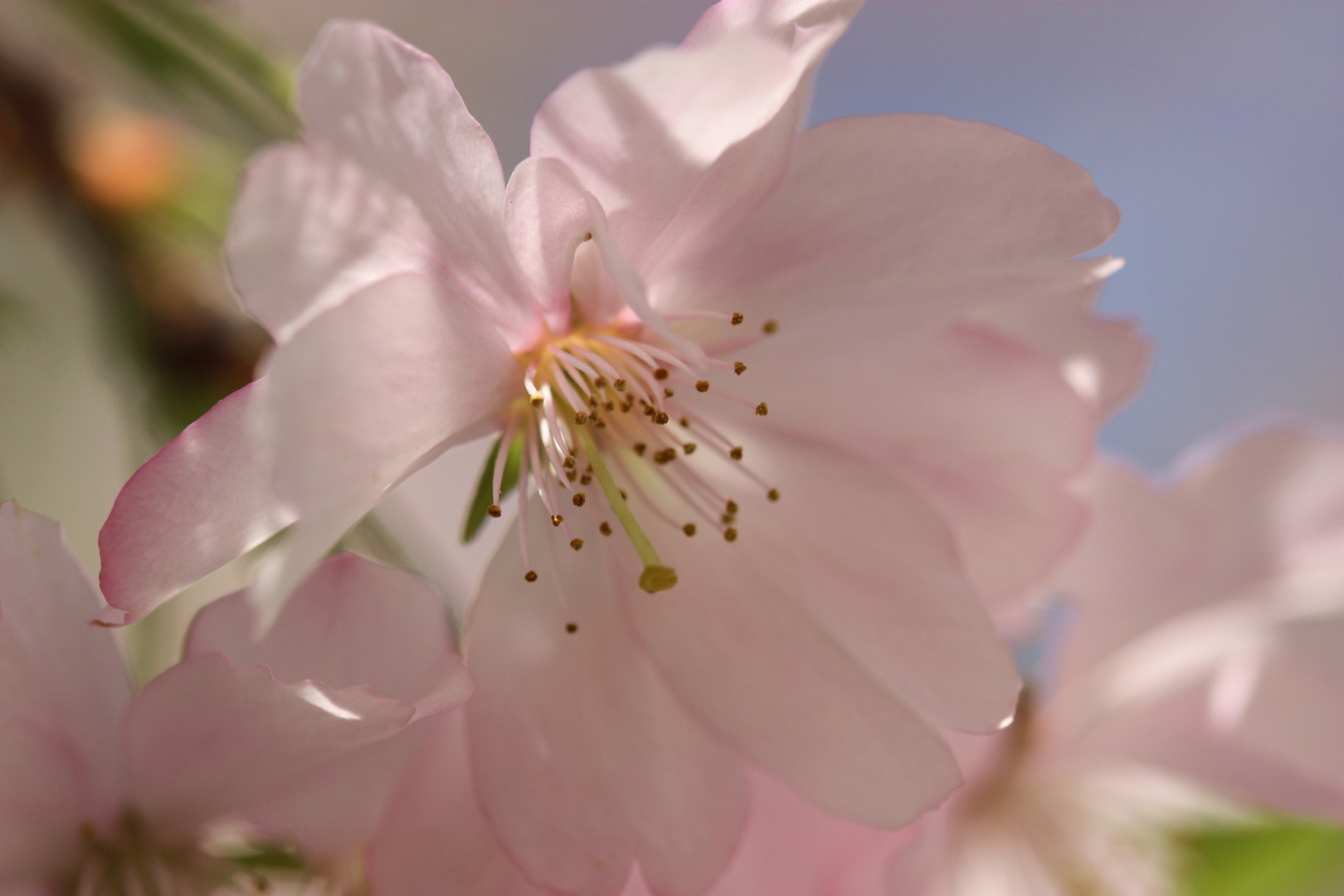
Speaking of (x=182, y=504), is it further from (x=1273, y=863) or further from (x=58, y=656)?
(x=1273, y=863)

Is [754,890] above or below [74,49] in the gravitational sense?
below

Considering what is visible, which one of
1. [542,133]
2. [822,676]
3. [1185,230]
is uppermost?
[542,133]

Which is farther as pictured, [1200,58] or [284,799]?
[1200,58]

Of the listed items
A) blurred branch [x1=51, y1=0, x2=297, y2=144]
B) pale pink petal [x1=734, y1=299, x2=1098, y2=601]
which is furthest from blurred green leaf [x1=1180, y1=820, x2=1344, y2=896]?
blurred branch [x1=51, y1=0, x2=297, y2=144]

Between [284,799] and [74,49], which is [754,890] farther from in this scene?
[74,49]

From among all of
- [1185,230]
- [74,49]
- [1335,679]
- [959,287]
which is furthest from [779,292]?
[1185,230]

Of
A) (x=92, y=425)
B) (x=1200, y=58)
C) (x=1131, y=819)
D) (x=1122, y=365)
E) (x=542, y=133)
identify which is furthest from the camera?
(x=1200, y=58)

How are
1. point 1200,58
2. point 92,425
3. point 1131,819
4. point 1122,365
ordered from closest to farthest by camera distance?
point 1122,365 → point 1131,819 → point 92,425 → point 1200,58

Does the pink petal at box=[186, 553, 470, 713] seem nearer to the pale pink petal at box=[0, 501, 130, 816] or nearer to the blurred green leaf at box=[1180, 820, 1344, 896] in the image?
the pale pink petal at box=[0, 501, 130, 816]

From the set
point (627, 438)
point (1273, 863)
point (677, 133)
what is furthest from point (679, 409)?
point (1273, 863)
